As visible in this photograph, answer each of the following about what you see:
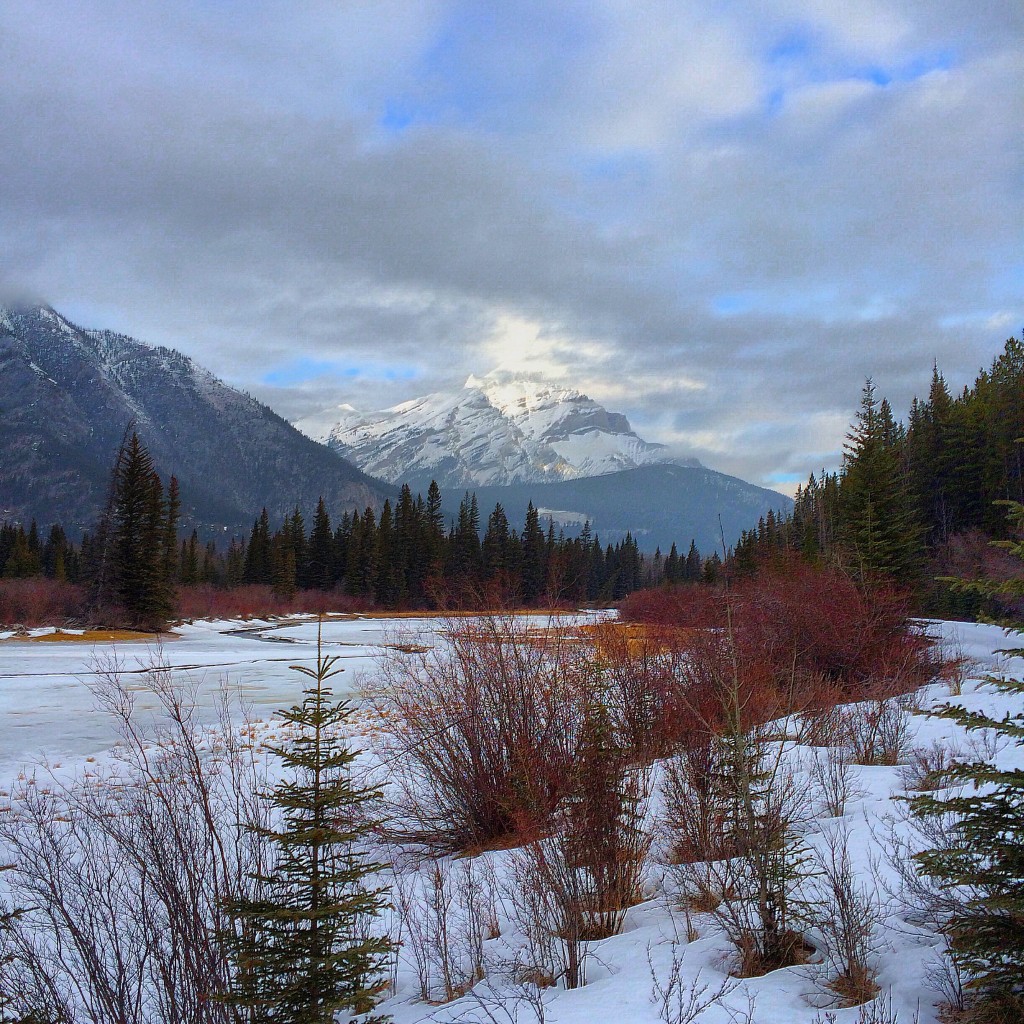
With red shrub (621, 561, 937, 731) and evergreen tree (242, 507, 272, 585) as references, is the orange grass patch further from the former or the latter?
evergreen tree (242, 507, 272, 585)

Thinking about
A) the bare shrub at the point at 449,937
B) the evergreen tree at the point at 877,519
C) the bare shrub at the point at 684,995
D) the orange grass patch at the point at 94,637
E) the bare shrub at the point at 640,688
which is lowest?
the orange grass patch at the point at 94,637

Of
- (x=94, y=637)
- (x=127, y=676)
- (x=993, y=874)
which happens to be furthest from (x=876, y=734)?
(x=94, y=637)

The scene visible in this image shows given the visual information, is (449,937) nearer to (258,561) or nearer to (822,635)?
(822,635)

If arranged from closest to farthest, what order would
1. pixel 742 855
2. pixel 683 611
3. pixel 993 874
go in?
pixel 993 874
pixel 742 855
pixel 683 611

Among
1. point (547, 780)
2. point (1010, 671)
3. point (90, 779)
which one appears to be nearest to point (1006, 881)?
point (547, 780)

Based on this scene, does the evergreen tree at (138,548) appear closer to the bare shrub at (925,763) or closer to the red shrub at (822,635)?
the red shrub at (822,635)

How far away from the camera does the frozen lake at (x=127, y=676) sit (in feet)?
50.2

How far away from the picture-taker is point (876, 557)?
129ft

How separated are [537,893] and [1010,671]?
2083 cm

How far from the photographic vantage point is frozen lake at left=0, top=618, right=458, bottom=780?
602 inches

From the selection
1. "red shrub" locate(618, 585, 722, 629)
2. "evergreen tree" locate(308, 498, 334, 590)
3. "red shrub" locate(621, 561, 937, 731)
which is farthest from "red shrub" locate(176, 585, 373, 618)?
"red shrub" locate(621, 561, 937, 731)

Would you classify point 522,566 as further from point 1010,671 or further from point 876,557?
point 1010,671

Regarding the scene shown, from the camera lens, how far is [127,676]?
2661 centimetres

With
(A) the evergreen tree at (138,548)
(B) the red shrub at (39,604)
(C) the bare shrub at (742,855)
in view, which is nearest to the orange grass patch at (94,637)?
(A) the evergreen tree at (138,548)
